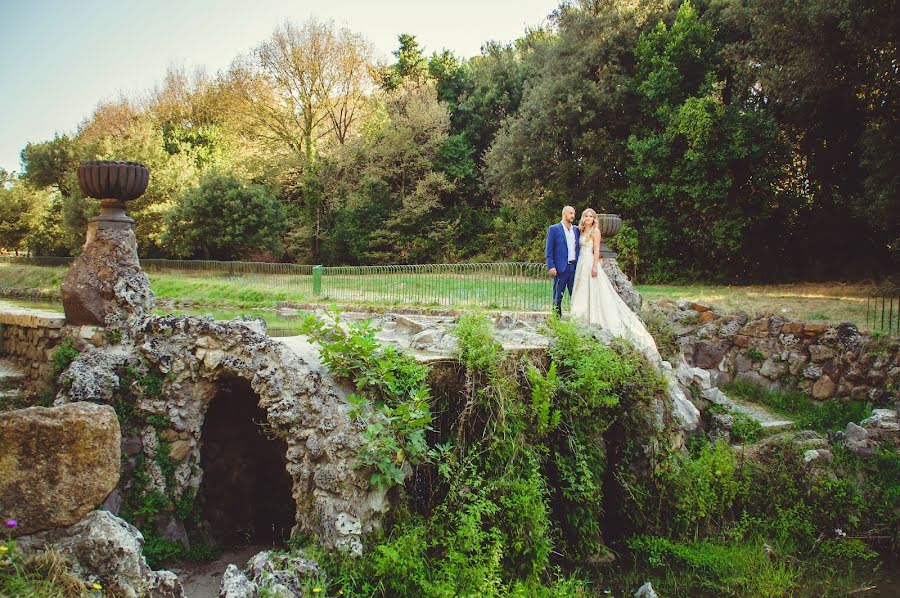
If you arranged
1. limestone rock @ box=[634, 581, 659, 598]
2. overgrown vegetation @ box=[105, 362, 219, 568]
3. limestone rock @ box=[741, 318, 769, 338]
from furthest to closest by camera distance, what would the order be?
limestone rock @ box=[741, 318, 769, 338]
limestone rock @ box=[634, 581, 659, 598]
overgrown vegetation @ box=[105, 362, 219, 568]

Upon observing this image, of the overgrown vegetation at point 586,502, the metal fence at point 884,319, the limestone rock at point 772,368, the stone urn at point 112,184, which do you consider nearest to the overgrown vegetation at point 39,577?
the overgrown vegetation at point 586,502

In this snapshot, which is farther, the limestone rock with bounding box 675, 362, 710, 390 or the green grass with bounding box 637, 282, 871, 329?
the green grass with bounding box 637, 282, 871, 329

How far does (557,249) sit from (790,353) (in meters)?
5.41

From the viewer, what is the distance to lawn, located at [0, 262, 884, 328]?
40.1ft

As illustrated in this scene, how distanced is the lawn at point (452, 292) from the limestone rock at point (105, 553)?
7684mm

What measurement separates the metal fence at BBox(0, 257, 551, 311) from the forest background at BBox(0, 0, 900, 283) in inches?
236

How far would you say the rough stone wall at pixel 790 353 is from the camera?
10.0 meters

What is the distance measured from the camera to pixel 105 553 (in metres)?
4.03

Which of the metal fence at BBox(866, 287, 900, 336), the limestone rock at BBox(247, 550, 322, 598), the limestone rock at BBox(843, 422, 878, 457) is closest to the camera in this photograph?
the limestone rock at BBox(247, 550, 322, 598)

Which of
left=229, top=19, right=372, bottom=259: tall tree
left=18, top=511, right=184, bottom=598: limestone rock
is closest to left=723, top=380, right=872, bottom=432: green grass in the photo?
left=18, top=511, right=184, bottom=598: limestone rock

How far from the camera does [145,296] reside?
6.58 meters

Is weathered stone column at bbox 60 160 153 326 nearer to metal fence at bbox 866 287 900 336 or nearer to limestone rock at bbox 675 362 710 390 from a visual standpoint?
limestone rock at bbox 675 362 710 390

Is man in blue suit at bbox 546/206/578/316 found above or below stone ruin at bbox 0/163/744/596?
above

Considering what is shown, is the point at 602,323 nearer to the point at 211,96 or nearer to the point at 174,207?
the point at 174,207
